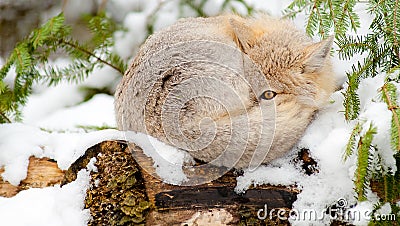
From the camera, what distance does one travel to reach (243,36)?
2533mm

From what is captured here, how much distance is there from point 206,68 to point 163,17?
84.1 inches

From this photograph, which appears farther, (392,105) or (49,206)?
(49,206)

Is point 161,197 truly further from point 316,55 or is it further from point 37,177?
point 316,55

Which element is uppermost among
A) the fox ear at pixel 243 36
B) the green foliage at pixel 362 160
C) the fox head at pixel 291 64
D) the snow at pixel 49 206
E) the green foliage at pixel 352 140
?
the fox ear at pixel 243 36

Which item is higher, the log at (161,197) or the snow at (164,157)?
the snow at (164,157)

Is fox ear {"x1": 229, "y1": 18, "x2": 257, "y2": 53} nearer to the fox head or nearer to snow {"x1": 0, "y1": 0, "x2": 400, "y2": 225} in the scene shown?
the fox head

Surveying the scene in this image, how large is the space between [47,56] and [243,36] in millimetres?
1689

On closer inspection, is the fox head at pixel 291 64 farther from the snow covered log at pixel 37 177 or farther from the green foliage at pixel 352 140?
the snow covered log at pixel 37 177

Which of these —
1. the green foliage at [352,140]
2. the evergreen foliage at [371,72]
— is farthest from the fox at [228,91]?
the green foliage at [352,140]

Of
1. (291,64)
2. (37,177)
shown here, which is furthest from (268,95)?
(37,177)

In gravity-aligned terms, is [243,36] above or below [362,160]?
above

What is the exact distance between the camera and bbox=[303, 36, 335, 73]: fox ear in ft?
7.80

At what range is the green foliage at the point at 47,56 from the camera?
3191 millimetres

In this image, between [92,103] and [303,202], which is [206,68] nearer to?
[303,202]
